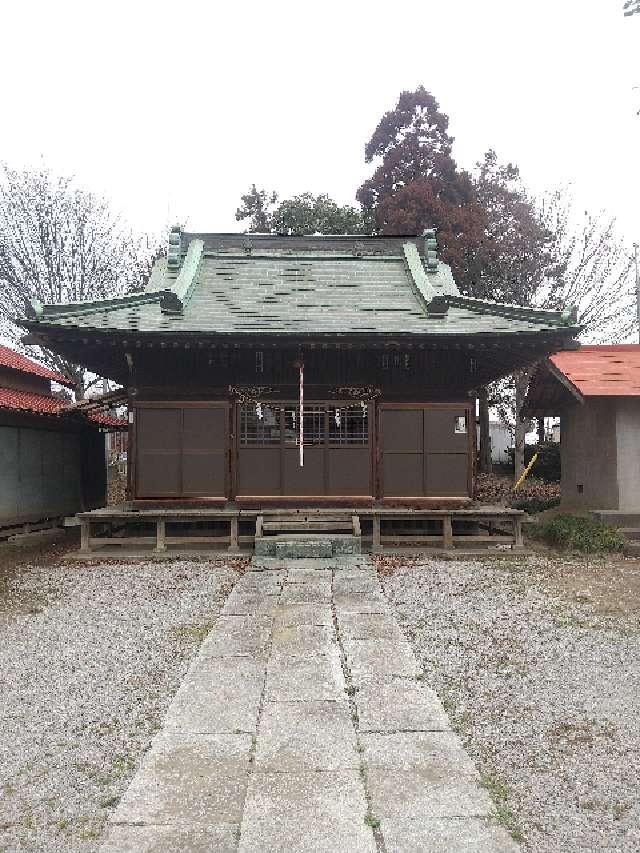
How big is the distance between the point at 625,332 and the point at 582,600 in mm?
19998

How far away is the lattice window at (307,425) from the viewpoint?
11.6 metres

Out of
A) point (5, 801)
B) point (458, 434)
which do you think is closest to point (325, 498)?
point (458, 434)

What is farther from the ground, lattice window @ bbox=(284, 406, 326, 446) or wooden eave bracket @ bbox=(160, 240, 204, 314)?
wooden eave bracket @ bbox=(160, 240, 204, 314)

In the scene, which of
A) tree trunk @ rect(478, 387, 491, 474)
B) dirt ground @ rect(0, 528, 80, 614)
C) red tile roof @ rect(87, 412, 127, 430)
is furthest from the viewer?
tree trunk @ rect(478, 387, 491, 474)

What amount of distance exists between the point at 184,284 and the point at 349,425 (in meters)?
4.72

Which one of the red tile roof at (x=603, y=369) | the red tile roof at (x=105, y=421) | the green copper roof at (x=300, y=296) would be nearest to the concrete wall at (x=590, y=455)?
the red tile roof at (x=603, y=369)

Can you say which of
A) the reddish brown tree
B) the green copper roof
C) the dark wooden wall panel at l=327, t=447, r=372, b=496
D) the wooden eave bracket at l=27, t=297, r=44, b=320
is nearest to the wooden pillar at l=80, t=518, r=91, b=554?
the green copper roof

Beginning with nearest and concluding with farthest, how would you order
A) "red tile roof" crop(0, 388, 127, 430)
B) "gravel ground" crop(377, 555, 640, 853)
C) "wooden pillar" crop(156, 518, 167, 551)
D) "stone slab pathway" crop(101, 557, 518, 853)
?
"stone slab pathway" crop(101, 557, 518, 853), "gravel ground" crop(377, 555, 640, 853), "wooden pillar" crop(156, 518, 167, 551), "red tile roof" crop(0, 388, 127, 430)

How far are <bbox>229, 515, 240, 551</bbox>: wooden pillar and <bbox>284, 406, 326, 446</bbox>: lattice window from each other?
6.03 ft

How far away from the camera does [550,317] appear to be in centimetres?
1080

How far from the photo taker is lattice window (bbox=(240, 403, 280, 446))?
11609mm

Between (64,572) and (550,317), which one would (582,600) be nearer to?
(550,317)

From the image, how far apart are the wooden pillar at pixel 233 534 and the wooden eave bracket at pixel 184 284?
13.8 ft

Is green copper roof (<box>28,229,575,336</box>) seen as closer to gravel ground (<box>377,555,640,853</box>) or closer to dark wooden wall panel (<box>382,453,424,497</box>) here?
dark wooden wall panel (<box>382,453,424,497</box>)
